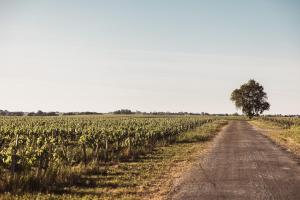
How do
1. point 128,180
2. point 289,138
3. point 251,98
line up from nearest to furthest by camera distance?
point 128,180, point 289,138, point 251,98

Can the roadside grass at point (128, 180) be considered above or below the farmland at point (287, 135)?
below

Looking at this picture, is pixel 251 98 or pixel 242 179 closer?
pixel 242 179

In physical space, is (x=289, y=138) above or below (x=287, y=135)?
below

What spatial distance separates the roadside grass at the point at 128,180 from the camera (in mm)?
12320

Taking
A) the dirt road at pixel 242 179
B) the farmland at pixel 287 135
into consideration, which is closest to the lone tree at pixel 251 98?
the farmland at pixel 287 135

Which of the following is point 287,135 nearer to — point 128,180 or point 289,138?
point 289,138

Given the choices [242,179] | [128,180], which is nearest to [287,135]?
[242,179]

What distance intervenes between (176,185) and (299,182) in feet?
14.7

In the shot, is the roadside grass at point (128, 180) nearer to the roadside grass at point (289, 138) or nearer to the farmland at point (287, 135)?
the roadside grass at point (289, 138)

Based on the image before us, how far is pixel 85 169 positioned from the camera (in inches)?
658

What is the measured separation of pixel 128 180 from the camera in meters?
15.1

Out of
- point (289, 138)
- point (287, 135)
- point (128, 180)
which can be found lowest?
point (128, 180)

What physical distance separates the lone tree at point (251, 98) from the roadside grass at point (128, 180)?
11096 centimetres

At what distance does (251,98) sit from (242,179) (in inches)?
4648
